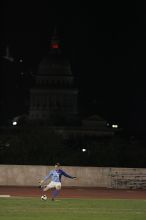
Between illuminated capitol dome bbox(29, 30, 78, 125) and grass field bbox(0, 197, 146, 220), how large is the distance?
130 m

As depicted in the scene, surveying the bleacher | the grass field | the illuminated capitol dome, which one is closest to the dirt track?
the bleacher

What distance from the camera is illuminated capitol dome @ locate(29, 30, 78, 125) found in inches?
6368

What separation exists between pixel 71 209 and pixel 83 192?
384 inches

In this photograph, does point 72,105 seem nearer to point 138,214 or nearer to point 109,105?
point 109,105

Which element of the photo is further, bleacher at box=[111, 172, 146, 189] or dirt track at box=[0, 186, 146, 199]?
bleacher at box=[111, 172, 146, 189]

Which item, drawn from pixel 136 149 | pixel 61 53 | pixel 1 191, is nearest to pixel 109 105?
pixel 61 53

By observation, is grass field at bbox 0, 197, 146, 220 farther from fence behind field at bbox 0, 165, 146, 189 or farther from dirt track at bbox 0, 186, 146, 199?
fence behind field at bbox 0, 165, 146, 189

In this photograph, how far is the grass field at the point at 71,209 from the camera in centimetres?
2099

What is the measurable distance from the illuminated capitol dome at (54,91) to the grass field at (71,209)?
130 meters

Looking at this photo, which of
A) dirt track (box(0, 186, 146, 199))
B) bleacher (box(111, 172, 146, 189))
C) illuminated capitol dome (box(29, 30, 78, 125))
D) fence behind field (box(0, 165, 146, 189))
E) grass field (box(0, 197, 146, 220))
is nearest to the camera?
grass field (box(0, 197, 146, 220))

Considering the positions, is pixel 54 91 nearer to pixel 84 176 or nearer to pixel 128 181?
pixel 84 176

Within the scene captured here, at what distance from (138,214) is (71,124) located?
132 metres

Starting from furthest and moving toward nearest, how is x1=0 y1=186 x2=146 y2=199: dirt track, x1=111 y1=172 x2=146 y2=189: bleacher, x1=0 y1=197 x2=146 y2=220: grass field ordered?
Result: 1. x1=111 y1=172 x2=146 y2=189: bleacher
2. x1=0 y1=186 x2=146 y2=199: dirt track
3. x1=0 y1=197 x2=146 y2=220: grass field

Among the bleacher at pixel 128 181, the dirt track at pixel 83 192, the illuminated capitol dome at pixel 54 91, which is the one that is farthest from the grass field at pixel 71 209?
the illuminated capitol dome at pixel 54 91
